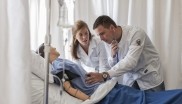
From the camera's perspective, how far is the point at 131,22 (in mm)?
2375

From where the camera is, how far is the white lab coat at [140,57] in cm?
189

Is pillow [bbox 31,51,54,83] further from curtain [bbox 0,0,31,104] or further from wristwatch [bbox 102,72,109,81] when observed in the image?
curtain [bbox 0,0,31,104]

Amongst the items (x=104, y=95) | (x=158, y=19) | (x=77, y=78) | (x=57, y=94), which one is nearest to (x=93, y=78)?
(x=77, y=78)

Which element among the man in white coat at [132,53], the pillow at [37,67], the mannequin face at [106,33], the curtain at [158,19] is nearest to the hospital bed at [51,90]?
the pillow at [37,67]

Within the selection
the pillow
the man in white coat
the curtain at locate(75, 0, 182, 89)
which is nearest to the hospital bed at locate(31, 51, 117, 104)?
the pillow

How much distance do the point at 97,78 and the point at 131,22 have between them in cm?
88

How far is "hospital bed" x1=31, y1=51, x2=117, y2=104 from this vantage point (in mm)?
1371

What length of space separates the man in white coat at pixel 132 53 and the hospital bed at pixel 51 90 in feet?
1.13

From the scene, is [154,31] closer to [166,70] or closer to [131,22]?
[131,22]

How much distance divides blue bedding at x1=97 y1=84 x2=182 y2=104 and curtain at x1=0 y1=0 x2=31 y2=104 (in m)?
0.69

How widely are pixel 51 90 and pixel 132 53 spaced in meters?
0.68

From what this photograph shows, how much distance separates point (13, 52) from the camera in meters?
0.87

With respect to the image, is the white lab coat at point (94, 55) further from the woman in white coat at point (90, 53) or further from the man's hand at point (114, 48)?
the man's hand at point (114, 48)

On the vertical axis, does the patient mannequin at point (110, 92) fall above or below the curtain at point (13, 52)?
below
